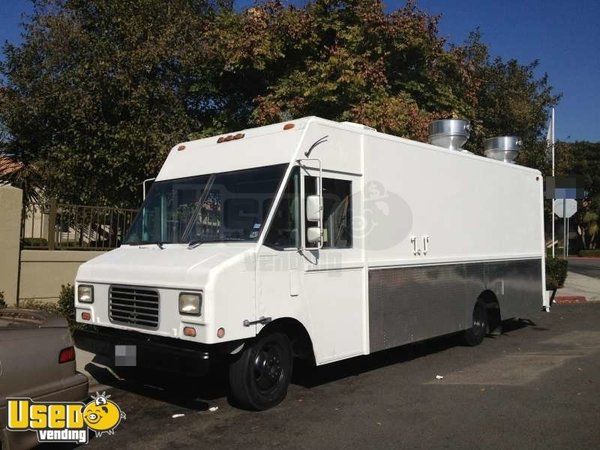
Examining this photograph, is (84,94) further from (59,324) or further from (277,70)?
(59,324)

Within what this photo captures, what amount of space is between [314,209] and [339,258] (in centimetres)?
85

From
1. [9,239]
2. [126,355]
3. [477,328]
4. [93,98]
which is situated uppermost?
[93,98]

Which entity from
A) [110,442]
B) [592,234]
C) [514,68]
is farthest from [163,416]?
[592,234]

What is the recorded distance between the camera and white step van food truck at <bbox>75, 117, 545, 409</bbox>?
5.45m

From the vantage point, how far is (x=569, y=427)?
5277 mm

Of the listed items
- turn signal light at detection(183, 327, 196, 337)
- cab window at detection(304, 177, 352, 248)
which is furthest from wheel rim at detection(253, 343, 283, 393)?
cab window at detection(304, 177, 352, 248)

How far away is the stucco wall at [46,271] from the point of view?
9.48m

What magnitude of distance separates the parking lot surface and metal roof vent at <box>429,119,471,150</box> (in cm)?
332

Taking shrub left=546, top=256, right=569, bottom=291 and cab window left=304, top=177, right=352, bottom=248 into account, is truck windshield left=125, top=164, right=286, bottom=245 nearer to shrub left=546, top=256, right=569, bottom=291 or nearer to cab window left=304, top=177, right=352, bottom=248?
cab window left=304, top=177, right=352, bottom=248

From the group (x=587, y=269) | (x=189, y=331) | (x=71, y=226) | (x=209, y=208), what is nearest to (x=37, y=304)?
(x=71, y=226)

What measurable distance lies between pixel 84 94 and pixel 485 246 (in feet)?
26.0

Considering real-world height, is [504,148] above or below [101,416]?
above

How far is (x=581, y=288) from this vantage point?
18922 millimetres

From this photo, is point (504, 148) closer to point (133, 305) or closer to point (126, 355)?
point (133, 305)
